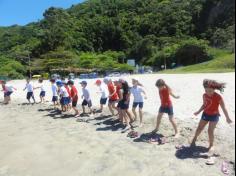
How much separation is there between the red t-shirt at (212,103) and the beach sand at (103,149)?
0.31 m

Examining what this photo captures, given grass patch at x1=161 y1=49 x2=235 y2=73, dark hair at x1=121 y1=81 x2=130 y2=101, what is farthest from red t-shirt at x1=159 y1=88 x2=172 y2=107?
dark hair at x1=121 y1=81 x2=130 y2=101

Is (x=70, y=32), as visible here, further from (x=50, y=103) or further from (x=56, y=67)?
(x=50, y=103)

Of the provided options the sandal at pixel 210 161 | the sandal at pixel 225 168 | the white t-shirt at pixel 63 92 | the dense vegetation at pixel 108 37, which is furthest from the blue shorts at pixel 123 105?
the dense vegetation at pixel 108 37

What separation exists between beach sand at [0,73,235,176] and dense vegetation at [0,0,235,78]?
2559 inches

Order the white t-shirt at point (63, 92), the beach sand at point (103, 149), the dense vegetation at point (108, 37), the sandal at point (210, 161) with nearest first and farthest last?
the sandal at point (210, 161)
the beach sand at point (103, 149)
the white t-shirt at point (63, 92)
the dense vegetation at point (108, 37)

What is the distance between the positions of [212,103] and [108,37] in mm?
112289

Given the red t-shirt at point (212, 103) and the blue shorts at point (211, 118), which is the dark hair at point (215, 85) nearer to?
the red t-shirt at point (212, 103)

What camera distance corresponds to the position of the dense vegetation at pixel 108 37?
267ft

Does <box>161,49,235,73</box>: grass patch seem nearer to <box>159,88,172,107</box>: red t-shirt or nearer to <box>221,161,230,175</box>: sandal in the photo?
<box>159,88,172,107</box>: red t-shirt

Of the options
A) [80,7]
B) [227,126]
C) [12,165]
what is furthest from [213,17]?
[80,7]

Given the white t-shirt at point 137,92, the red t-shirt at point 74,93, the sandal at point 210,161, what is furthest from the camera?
the red t-shirt at point 74,93

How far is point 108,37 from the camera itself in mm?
118312

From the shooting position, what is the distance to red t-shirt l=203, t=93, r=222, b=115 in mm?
6961

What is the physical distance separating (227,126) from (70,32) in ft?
334
